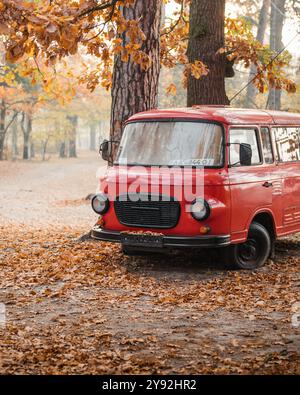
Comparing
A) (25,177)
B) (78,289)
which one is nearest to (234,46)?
(78,289)

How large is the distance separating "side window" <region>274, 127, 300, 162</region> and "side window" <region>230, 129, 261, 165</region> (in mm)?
673

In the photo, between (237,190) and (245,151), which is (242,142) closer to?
(245,151)

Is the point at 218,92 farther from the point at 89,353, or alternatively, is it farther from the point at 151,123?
the point at 89,353

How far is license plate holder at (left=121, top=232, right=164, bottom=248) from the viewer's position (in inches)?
390

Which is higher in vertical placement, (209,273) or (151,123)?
(151,123)

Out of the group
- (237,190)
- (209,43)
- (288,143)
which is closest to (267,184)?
(237,190)

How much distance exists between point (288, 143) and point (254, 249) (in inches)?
84.3

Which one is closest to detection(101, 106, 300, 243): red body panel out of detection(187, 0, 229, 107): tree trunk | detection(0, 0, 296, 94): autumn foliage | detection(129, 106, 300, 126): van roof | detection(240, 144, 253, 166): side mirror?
detection(129, 106, 300, 126): van roof

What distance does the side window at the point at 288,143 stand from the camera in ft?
37.6

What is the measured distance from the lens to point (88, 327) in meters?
7.41

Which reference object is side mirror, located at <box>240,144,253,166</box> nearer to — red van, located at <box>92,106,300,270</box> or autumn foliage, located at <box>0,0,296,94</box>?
red van, located at <box>92,106,300,270</box>

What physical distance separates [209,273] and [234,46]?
21.7 ft

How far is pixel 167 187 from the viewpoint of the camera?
9914mm

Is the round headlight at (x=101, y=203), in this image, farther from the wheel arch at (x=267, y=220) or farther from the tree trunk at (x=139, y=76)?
the tree trunk at (x=139, y=76)
